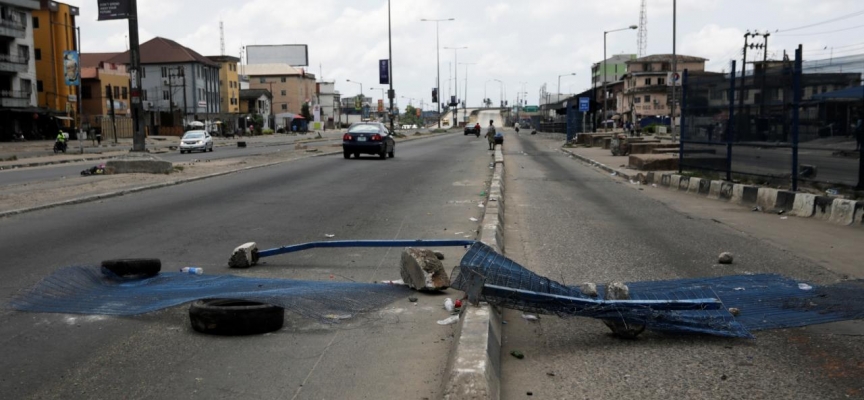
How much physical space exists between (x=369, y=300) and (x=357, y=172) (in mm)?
17401

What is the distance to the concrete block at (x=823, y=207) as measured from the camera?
40.8 feet

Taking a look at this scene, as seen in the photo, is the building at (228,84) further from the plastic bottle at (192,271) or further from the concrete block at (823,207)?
the plastic bottle at (192,271)

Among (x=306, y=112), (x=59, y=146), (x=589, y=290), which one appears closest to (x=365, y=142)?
(x=59, y=146)

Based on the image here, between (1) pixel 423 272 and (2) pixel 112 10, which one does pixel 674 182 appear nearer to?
(1) pixel 423 272

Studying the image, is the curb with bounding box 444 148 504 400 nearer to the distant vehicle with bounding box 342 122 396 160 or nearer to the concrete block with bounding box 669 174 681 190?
the concrete block with bounding box 669 174 681 190

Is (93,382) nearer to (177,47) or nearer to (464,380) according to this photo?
(464,380)

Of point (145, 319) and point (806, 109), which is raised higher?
point (806, 109)

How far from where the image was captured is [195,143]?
45.4 m

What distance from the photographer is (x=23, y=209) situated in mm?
12641

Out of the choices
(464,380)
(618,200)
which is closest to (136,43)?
(618,200)

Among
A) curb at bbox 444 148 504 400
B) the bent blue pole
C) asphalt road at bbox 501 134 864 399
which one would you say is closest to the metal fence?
asphalt road at bbox 501 134 864 399

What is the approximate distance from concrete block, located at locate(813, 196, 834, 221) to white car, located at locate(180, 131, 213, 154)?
3822 cm

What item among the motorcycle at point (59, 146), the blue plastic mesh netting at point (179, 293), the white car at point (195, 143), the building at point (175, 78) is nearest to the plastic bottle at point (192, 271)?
the blue plastic mesh netting at point (179, 293)

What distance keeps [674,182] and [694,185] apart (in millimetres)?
1457
